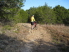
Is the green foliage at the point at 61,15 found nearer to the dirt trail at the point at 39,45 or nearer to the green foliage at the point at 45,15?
the green foliage at the point at 45,15

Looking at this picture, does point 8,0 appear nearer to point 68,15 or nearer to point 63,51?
point 63,51

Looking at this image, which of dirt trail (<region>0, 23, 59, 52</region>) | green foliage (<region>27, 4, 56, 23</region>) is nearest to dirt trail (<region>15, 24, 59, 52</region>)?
dirt trail (<region>0, 23, 59, 52</region>)

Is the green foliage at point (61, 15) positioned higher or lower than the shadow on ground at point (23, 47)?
higher

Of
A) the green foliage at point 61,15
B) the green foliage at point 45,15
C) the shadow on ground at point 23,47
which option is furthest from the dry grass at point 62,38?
the green foliage at point 61,15

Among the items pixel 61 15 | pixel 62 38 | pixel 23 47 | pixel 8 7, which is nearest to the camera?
pixel 23 47

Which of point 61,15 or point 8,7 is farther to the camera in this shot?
point 61,15

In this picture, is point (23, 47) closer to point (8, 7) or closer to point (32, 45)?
point (32, 45)

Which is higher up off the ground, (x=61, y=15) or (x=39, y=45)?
(x=61, y=15)

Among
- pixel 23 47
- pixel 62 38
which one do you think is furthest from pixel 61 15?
pixel 23 47

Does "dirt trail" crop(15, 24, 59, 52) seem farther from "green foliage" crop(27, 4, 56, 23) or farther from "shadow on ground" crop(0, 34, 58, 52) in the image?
"green foliage" crop(27, 4, 56, 23)

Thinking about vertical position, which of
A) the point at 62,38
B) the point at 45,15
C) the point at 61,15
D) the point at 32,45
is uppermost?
the point at 61,15

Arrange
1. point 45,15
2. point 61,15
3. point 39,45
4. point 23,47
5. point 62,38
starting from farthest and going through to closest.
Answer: point 61,15 → point 45,15 → point 62,38 → point 39,45 → point 23,47

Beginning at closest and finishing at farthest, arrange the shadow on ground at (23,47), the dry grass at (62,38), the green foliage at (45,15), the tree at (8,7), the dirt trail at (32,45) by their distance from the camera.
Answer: the shadow on ground at (23,47) < the dirt trail at (32,45) < the dry grass at (62,38) < the tree at (8,7) < the green foliage at (45,15)

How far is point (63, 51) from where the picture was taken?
5570 mm
